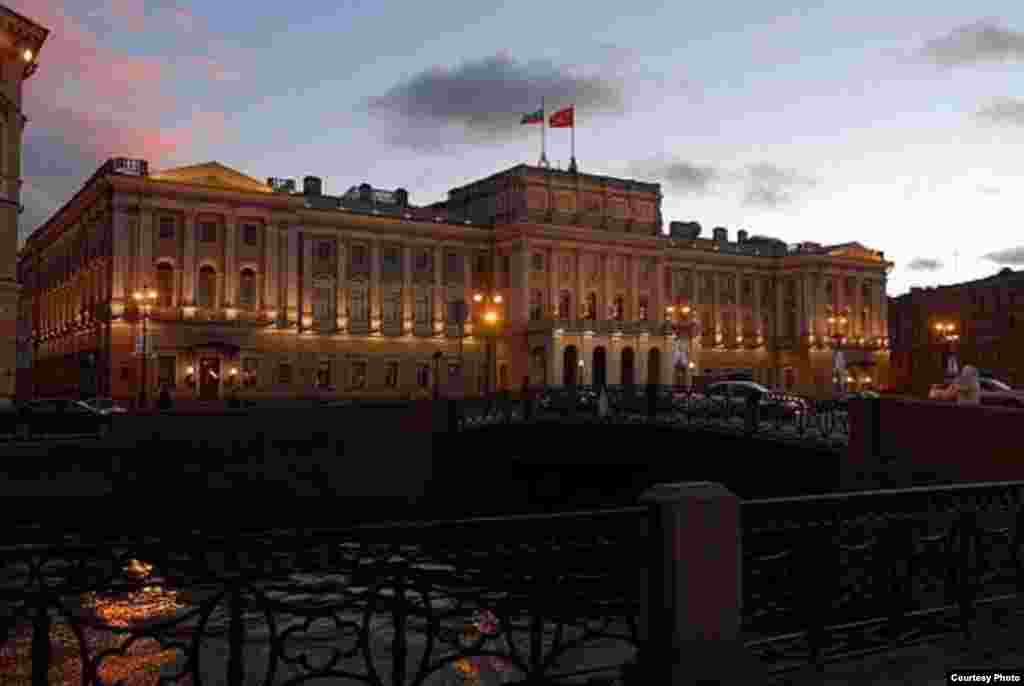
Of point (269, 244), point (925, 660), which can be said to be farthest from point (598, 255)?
point (925, 660)

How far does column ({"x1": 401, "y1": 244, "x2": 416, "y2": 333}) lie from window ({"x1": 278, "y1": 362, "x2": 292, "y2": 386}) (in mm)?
11505

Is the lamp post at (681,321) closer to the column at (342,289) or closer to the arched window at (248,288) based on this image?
the column at (342,289)

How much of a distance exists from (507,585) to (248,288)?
64.9 metres

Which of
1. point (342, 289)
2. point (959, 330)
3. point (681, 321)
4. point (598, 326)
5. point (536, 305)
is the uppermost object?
point (342, 289)

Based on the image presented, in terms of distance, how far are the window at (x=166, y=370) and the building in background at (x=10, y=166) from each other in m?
22.8

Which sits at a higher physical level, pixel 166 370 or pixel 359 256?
pixel 359 256

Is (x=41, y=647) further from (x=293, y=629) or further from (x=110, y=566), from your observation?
(x=293, y=629)

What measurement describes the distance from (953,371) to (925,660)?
2888 centimetres

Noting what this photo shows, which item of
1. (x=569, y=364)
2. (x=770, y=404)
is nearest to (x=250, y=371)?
(x=569, y=364)

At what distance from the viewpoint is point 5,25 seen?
131 feet

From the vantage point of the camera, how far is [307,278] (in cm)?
7338

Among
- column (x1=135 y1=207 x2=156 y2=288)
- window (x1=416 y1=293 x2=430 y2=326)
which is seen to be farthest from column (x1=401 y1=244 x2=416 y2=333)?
column (x1=135 y1=207 x2=156 y2=288)

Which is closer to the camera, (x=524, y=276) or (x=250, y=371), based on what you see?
(x=250, y=371)

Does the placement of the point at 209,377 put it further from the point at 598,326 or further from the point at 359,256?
the point at 598,326
